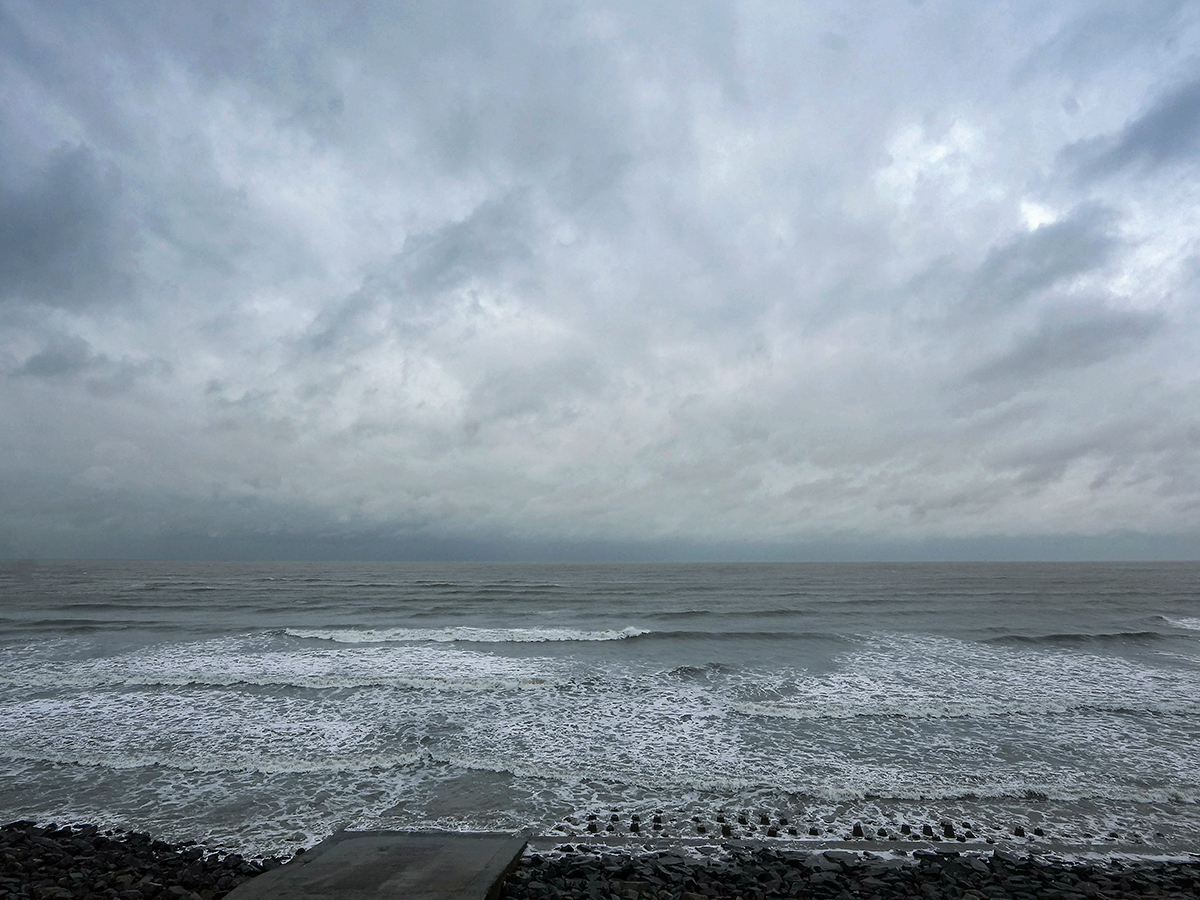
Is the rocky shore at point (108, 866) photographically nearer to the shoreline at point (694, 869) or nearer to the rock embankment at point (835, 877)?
the shoreline at point (694, 869)

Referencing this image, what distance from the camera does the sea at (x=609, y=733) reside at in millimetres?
9305

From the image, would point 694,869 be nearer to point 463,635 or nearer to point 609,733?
point 609,733

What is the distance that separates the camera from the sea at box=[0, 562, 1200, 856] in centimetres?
930

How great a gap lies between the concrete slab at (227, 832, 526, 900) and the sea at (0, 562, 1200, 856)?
45.5 inches

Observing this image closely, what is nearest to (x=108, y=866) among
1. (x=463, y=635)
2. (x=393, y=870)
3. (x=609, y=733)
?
(x=393, y=870)

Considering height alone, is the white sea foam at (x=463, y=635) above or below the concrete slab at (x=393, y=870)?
below

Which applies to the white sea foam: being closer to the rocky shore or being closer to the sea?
the sea

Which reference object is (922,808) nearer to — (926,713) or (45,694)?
(926,713)

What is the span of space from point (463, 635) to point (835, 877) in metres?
23.6

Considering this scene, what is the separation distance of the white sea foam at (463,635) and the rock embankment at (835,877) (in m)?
20.0

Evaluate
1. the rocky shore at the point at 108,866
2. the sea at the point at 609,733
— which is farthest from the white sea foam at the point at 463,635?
the rocky shore at the point at 108,866

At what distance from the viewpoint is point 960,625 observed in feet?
106

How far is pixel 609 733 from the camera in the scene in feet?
43.8

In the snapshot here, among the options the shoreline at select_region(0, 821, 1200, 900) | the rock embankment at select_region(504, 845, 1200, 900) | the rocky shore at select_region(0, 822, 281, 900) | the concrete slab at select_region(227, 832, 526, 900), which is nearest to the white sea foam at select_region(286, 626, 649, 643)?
the rocky shore at select_region(0, 822, 281, 900)
